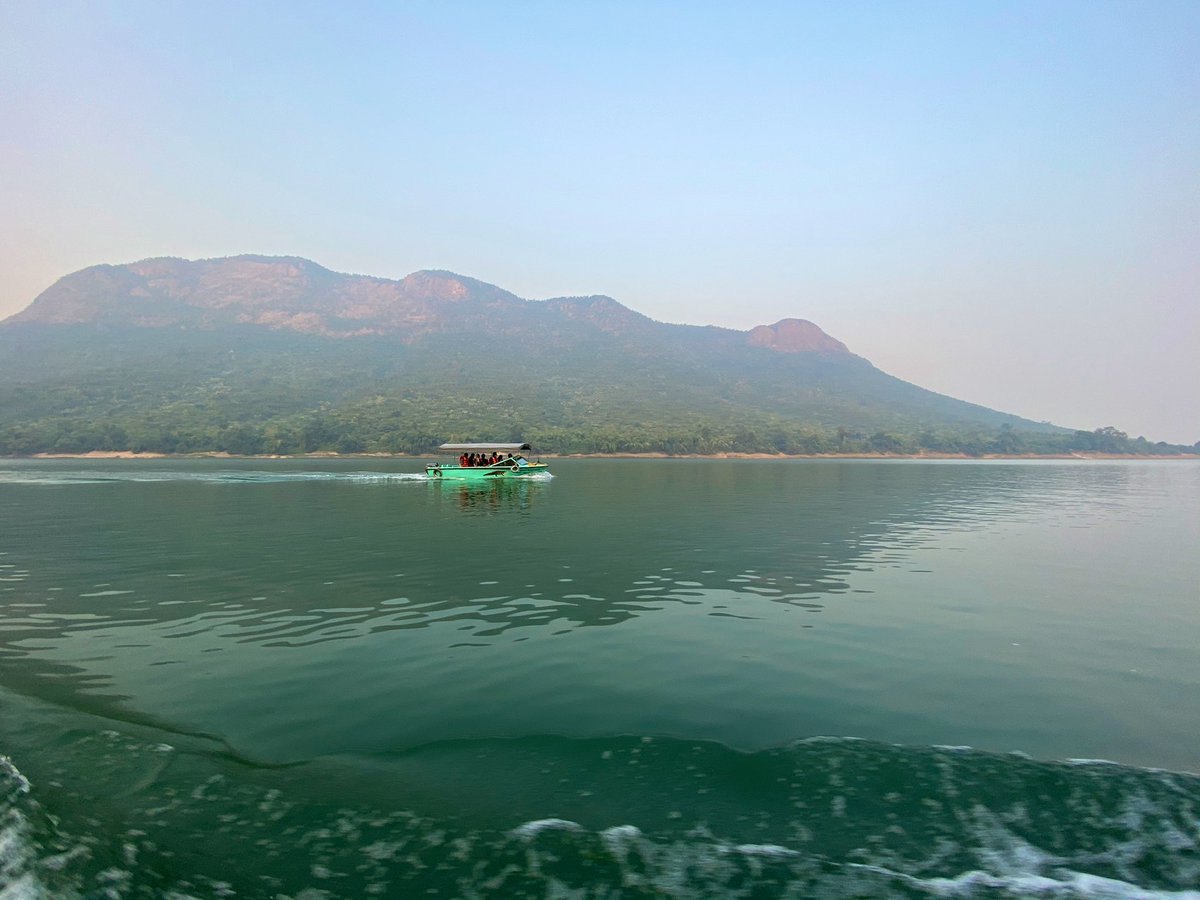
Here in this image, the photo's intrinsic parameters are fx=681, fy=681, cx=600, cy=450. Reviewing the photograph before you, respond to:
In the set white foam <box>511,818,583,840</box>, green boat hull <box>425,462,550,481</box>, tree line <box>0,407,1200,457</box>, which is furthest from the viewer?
tree line <box>0,407,1200,457</box>

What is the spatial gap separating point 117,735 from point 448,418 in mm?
179586

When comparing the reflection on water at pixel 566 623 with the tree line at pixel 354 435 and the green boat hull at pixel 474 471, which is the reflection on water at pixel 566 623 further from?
the tree line at pixel 354 435

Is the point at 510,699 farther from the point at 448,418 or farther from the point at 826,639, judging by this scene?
the point at 448,418

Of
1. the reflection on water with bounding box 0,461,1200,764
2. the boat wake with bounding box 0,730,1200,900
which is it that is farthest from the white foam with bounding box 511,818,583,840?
the reflection on water with bounding box 0,461,1200,764

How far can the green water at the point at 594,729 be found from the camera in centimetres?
650

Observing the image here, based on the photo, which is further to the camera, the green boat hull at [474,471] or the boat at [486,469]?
the boat at [486,469]

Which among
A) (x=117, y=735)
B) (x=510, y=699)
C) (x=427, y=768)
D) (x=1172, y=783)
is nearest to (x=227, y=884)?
(x=427, y=768)

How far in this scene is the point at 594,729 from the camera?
9.61 m

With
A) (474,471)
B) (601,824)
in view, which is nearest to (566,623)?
(601,824)

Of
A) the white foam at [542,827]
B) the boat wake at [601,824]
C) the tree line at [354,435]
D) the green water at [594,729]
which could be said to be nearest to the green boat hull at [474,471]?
the green water at [594,729]

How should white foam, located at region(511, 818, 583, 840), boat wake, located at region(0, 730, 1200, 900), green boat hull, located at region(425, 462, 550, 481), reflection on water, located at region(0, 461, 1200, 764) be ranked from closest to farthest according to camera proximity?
boat wake, located at region(0, 730, 1200, 900)
white foam, located at region(511, 818, 583, 840)
reflection on water, located at region(0, 461, 1200, 764)
green boat hull, located at region(425, 462, 550, 481)

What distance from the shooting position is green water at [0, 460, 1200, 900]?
6.50 meters

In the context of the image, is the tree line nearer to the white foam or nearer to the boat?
the boat

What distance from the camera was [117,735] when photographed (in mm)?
9102
